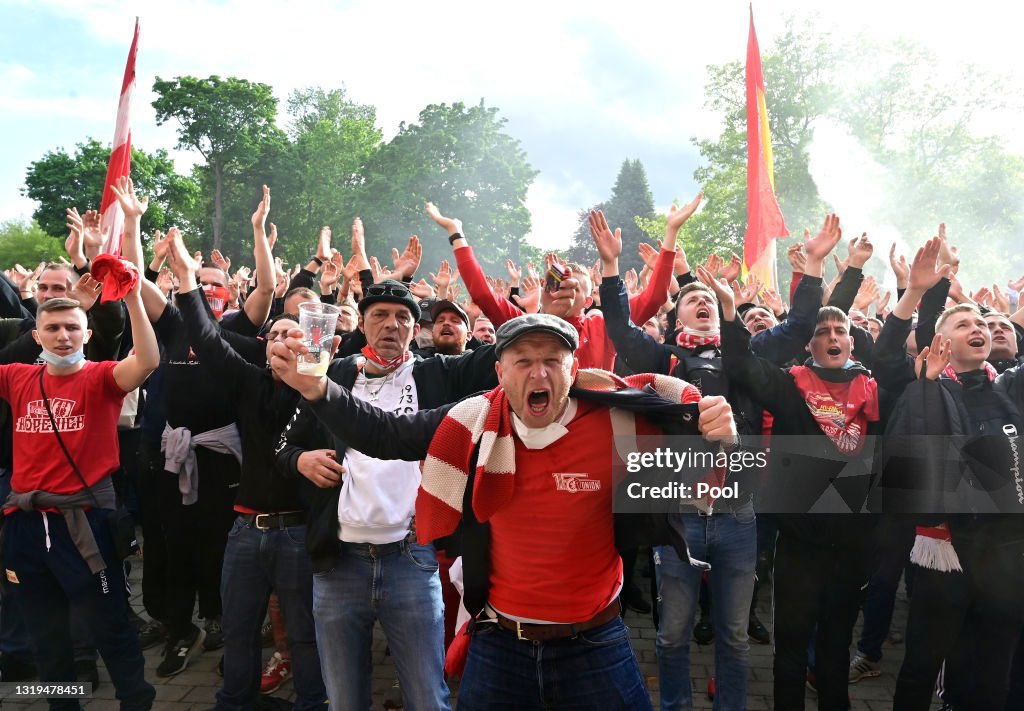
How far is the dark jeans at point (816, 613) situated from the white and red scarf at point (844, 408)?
686 millimetres

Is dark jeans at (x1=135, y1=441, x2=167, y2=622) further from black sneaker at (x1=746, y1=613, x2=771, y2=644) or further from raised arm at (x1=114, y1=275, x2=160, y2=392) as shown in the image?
black sneaker at (x1=746, y1=613, x2=771, y2=644)

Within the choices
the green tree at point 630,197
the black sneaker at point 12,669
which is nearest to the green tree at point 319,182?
the green tree at point 630,197

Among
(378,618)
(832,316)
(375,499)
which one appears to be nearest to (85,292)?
(375,499)

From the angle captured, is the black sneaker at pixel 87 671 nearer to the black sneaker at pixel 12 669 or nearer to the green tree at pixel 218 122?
the black sneaker at pixel 12 669

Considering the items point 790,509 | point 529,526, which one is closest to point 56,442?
point 529,526

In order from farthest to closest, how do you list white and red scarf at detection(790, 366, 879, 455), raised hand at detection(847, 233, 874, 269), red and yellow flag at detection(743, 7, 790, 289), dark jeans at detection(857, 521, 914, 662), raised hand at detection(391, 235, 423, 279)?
red and yellow flag at detection(743, 7, 790, 289) → raised hand at detection(391, 235, 423, 279) → raised hand at detection(847, 233, 874, 269) → dark jeans at detection(857, 521, 914, 662) → white and red scarf at detection(790, 366, 879, 455)

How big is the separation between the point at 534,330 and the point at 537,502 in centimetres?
65

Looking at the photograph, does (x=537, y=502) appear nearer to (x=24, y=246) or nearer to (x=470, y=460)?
(x=470, y=460)

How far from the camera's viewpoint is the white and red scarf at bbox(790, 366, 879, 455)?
13.8 feet

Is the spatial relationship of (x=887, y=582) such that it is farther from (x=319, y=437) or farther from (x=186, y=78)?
(x=186, y=78)

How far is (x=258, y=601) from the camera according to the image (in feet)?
12.1

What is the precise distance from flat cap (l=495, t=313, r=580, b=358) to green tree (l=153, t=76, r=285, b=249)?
50586 millimetres

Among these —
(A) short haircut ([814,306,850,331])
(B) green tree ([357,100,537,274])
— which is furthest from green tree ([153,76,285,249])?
(A) short haircut ([814,306,850,331])

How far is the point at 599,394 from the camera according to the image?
8.45ft
